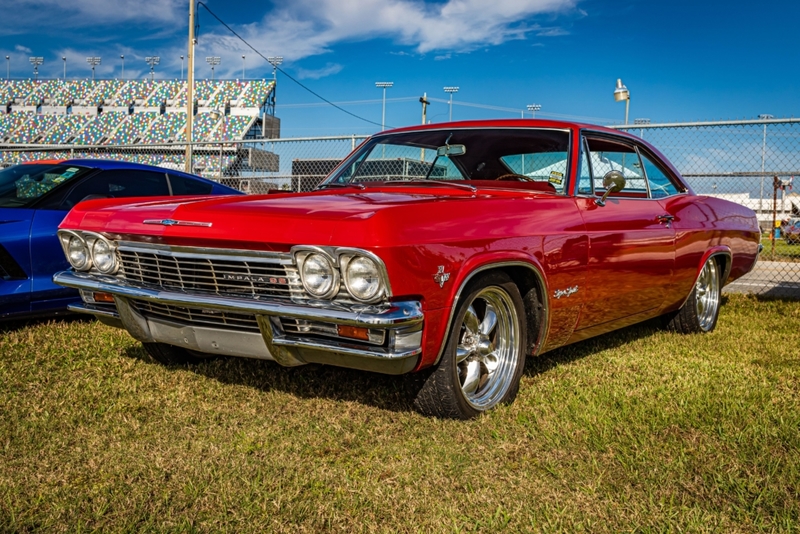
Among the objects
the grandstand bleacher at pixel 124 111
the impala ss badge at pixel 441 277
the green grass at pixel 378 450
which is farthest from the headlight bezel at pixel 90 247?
the grandstand bleacher at pixel 124 111

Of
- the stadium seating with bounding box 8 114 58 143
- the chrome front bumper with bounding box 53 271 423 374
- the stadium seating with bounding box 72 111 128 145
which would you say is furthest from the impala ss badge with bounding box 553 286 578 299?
the stadium seating with bounding box 8 114 58 143

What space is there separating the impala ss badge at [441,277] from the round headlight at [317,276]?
0.43 m

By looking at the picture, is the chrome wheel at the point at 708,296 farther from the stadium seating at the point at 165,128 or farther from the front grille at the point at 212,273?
the stadium seating at the point at 165,128

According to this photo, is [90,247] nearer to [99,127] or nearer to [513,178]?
[513,178]

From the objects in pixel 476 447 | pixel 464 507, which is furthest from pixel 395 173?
pixel 464 507

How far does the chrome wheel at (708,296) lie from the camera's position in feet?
18.9

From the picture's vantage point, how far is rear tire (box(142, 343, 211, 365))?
4.24m

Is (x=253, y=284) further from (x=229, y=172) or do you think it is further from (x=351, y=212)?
(x=229, y=172)

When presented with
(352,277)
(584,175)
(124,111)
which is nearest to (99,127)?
(124,111)

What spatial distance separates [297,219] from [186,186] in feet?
12.1

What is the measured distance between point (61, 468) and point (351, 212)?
1.50 meters

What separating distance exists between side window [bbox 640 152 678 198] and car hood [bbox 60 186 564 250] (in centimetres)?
164

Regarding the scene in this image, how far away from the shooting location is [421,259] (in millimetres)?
2883

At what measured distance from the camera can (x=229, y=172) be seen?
11.8 m
